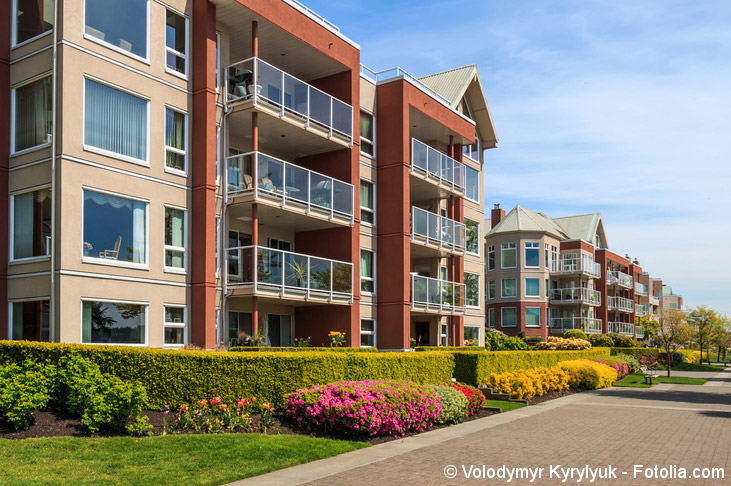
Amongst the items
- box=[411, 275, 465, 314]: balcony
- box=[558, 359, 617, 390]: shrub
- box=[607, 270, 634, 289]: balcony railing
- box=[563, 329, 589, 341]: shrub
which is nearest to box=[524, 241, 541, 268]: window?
box=[563, 329, 589, 341]: shrub

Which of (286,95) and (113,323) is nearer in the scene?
(113,323)

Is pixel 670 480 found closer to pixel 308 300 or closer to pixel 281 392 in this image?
pixel 281 392

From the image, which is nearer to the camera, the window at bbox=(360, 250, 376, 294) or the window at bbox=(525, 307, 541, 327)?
the window at bbox=(360, 250, 376, 294)

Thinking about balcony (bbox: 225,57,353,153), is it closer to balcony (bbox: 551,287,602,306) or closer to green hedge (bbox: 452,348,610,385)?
green hedge (bbox: 452,348,610,385)

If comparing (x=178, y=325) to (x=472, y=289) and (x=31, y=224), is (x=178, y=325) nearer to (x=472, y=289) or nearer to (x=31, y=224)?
(x=31, y=224)

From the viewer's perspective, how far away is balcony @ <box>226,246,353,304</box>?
20.3 m

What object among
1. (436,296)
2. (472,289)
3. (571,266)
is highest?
(571,266)

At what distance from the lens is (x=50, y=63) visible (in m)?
16.8

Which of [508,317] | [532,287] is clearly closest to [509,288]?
[532,287]

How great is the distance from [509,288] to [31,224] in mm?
44167

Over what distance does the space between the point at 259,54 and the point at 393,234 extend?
9.06 m

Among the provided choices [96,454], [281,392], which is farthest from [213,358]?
[96,454]

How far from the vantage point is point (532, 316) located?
55.2 meters

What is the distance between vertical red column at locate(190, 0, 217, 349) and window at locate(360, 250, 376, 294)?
30.8ft
